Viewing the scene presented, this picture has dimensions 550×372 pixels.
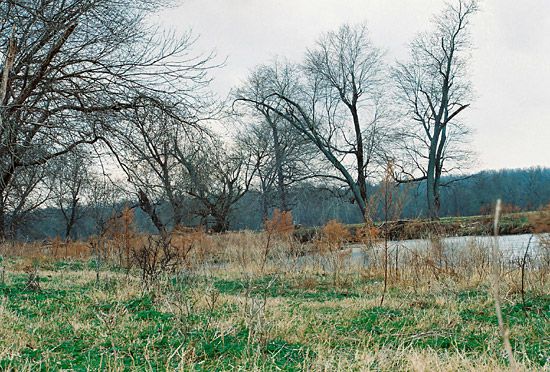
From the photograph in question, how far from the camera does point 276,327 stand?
377 cm

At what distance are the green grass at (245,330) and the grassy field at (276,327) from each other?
11 millimetres

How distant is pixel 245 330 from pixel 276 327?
250 millimetres

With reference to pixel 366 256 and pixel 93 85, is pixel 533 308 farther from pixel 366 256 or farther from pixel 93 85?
pixel 93 85

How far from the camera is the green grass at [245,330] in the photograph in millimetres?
2889

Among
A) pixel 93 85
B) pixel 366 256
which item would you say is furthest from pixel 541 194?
pixel 93 85

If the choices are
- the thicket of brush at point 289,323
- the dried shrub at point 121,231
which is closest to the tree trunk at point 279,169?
the dried shrub at point 121,231

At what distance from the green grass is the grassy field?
0.04 ft

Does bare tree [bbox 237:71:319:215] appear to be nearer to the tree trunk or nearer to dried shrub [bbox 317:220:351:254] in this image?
the tree trunk

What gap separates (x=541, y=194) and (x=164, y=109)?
144 ft

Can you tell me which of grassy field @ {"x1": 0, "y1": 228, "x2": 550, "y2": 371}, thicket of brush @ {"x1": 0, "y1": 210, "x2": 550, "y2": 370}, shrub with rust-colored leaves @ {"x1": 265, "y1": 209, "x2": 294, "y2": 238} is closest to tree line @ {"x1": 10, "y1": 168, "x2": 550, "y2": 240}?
shrub with rust-colored leaves @ {"x1": 265, "y1": 209, "x2": 294, "y2": 238}

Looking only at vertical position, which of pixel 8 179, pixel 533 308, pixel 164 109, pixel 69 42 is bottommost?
pixel 533 308

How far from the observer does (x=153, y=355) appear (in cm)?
301

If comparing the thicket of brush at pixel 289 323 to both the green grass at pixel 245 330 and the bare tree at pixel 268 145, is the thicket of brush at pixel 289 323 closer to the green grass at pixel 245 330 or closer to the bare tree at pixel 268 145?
the green grass at pixel 245 330

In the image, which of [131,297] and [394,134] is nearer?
[131,297]
